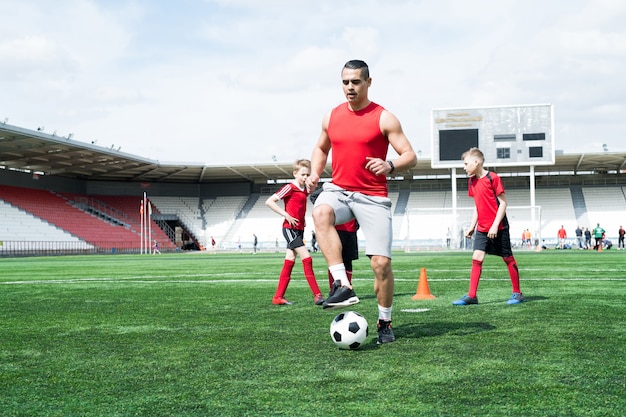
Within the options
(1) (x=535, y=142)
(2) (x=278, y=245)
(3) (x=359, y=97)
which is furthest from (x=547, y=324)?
(2) (x=278, y=245)

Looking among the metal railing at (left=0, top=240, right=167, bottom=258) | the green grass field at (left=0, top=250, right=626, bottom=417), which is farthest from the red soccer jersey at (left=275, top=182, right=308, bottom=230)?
the metal railing at (left=0, top=240, right=167, bottom=258)

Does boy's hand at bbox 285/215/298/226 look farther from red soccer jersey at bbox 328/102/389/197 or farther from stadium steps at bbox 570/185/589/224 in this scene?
stadium steps at bbox 570/185/589/224

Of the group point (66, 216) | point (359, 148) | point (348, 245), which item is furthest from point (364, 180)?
point (66, 216)

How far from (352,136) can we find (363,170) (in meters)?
0.27

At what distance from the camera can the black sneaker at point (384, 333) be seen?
4742 millimetres

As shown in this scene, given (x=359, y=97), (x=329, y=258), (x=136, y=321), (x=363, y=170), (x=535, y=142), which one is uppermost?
(x=535, y=142)

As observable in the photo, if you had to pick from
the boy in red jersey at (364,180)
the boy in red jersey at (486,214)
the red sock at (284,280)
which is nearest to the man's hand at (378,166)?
the boy in red jersey at (364,180)

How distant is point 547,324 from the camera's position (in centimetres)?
546

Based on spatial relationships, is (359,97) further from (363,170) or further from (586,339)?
(586,339)

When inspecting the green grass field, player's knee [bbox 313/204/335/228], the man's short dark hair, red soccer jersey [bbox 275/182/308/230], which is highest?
the man's short dark hair

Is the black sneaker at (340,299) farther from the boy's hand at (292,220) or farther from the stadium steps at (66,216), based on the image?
the stadium steps at (66,216)

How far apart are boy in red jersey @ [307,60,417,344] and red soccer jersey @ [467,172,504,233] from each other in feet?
10.0

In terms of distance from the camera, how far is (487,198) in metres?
7.71

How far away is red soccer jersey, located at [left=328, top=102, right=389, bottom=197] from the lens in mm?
4875
